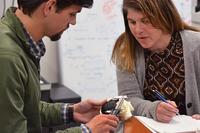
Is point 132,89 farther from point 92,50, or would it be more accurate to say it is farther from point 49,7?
point 92,50

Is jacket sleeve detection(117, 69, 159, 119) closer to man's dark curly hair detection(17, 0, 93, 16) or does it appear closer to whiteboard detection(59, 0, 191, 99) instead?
man's dark curly hair detection(17, 0, 93, 16)

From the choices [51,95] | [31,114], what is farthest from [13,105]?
[51,95]

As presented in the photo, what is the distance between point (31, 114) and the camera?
1123 mm

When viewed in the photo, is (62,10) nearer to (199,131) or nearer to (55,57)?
(199,131)

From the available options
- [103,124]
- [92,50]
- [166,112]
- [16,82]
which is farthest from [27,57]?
[92,50]

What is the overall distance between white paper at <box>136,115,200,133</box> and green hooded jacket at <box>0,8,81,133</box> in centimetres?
28

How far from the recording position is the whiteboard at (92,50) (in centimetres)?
268

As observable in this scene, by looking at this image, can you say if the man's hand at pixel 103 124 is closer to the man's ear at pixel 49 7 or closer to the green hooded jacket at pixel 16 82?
the green hooded jacket at pixel 16 82

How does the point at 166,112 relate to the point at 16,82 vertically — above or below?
below

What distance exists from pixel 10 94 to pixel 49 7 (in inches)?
12.2

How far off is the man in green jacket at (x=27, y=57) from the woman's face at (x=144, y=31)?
1.15 feet

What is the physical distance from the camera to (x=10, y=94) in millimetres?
976

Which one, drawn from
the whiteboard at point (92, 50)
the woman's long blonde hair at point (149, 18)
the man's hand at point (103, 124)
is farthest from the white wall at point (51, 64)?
the man's hand at point (103, 124)

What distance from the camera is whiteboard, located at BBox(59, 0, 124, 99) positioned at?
2.68 metres
